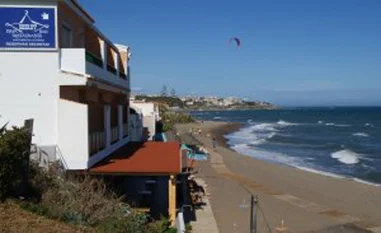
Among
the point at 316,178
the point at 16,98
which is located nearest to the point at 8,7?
the point at 16,98

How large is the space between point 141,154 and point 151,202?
191cm

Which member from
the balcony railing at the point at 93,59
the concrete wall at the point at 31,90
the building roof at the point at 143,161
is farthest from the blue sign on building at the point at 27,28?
the building roof at the point at 143,161

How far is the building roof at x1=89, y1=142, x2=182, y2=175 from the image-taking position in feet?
51.0

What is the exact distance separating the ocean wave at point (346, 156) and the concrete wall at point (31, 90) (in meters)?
37.1

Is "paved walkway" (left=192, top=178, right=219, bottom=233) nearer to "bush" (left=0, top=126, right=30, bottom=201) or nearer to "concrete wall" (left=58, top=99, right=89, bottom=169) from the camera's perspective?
"concrete wall" (left=58, top=99, right=89, bottom=169)

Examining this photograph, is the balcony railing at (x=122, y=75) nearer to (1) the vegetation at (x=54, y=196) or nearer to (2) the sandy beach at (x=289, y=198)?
(2) the sandy beach at (x=289, y=198)

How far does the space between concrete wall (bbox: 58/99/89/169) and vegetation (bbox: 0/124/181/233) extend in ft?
2.44

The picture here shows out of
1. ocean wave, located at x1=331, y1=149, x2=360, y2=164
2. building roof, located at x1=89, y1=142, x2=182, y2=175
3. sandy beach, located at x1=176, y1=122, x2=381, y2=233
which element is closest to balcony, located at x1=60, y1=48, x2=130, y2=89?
building roof, located at x1=89, y1=142, x2=182, y2=175

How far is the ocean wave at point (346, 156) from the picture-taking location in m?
48.5

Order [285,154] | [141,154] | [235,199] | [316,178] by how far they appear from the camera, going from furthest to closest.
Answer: [285,154] → [316,178] → [235,199] → [141,154]

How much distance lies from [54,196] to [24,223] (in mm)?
2309

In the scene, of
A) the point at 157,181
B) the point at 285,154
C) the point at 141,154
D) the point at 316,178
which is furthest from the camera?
the point at 285,154

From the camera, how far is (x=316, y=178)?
3603 centimetres

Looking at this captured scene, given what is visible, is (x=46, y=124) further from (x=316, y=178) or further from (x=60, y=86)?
(x=316, y=178)
